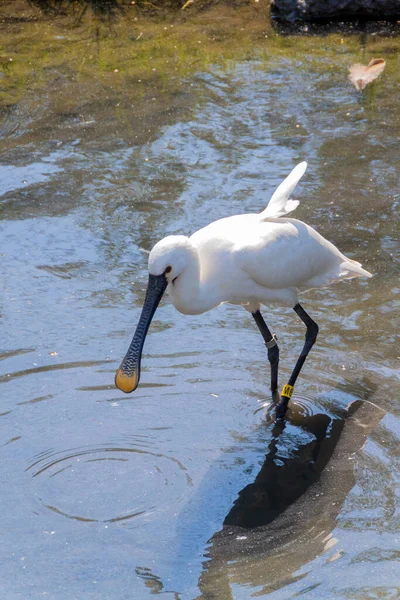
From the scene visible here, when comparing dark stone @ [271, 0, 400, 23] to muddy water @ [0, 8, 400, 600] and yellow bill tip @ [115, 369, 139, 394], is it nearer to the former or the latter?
muddy water @ [0, 8, 400, 600]

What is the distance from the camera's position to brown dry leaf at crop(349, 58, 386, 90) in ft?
30.6

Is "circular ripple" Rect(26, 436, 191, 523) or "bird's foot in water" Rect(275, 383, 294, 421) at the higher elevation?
"bird's foot in water" Rect(275, 383, 294, 421)

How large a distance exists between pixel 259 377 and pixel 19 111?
16.2 feet

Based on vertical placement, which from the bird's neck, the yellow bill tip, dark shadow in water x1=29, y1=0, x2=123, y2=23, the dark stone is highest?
the dark stone

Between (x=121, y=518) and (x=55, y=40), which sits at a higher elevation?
(x=55, y=40)

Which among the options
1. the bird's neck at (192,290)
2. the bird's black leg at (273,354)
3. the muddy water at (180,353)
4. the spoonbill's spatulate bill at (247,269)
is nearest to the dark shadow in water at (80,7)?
the muddy water at (180,353)

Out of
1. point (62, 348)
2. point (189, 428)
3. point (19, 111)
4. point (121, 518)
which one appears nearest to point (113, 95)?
point (19, 111)

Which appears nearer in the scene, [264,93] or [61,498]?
[61,498]

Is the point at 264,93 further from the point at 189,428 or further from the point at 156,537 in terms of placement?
the point at 156,537

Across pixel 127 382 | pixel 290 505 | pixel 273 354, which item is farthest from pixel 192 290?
pixel 290 505

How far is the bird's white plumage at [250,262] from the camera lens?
454cm

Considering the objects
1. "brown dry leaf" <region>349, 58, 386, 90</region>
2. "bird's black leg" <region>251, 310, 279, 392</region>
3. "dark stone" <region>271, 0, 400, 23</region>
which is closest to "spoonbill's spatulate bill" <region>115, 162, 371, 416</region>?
"bird's black leg" <region>251, 310, 279, 392</region>

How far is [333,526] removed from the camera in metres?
4.01

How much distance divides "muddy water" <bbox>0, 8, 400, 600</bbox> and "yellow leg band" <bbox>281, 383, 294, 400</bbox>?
14 cm
